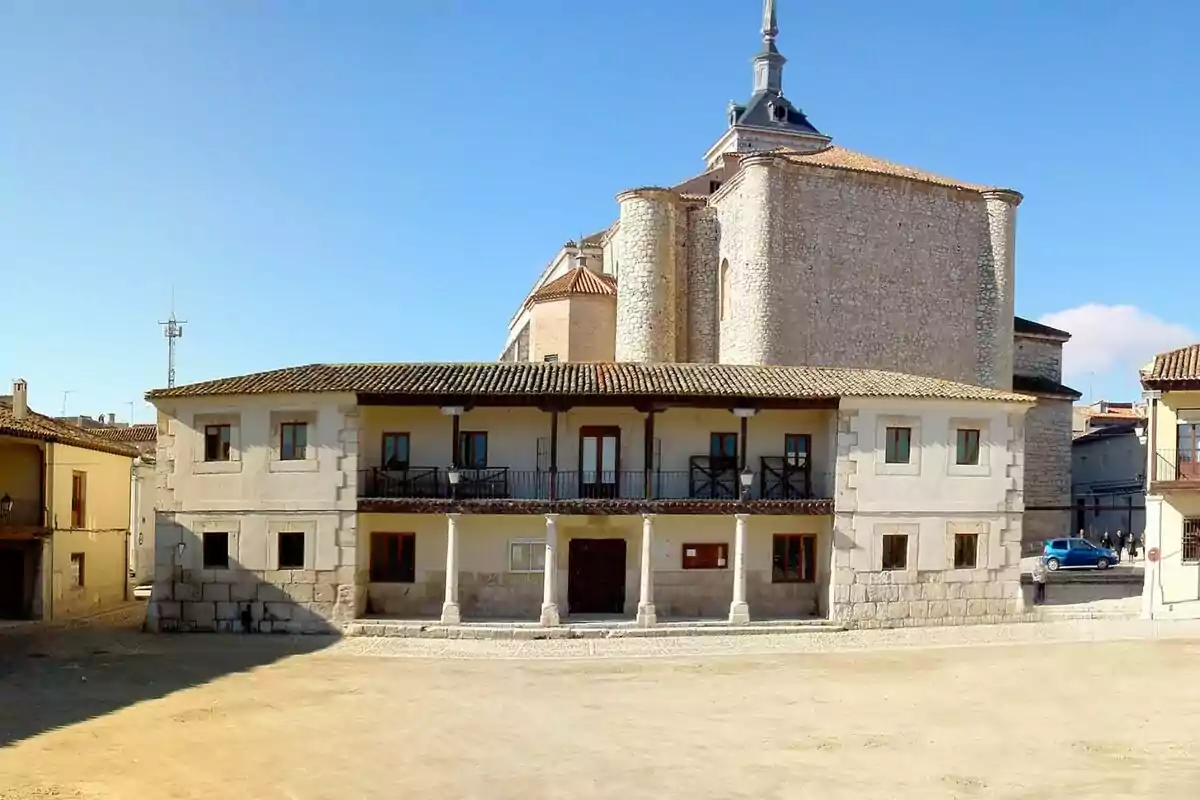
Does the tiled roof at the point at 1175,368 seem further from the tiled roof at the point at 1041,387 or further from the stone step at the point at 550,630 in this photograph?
the tiled roof at the point at 1041,387

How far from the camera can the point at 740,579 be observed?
24.1 meters

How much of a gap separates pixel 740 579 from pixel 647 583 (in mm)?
2055

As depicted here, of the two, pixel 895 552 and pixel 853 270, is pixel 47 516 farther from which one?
pixel 853 270

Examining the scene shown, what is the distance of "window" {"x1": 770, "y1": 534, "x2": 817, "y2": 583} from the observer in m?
25.7

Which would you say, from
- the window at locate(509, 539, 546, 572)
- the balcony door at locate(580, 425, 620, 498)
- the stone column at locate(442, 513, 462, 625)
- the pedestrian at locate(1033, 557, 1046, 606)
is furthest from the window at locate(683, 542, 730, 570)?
the pedestrian at locate(1033, 557, 1046, 606)

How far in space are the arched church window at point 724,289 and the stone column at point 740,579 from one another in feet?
49.7

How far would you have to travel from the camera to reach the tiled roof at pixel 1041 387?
136ft

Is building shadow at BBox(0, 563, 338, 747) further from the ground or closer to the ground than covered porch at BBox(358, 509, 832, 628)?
closer to the ground

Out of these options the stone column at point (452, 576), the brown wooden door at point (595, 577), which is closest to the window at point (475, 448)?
the stone column at point (452, 576)

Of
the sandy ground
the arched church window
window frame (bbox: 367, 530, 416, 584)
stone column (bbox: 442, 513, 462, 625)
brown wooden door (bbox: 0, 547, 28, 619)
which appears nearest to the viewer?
the sandy ground

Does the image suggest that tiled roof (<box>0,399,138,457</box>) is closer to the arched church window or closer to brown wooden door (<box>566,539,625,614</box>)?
brown wooden door (<box>566,539,625,614</box>)

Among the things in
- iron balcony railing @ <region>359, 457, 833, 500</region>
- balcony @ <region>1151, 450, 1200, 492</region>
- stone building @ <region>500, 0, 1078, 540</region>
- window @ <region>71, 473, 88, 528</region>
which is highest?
stone building @ <region>500, 0, 1078, 540</region>

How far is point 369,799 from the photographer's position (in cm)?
1096

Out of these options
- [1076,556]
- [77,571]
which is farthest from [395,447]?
[1076,556]
